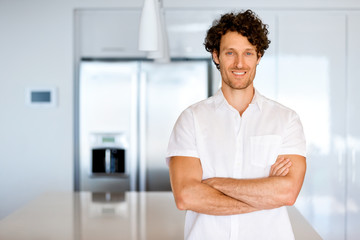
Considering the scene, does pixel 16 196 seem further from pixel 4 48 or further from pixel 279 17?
pixel 279 17

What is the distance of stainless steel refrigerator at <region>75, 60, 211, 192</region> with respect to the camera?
385cm

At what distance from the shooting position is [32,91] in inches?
155

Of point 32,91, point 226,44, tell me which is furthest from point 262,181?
point 32,91

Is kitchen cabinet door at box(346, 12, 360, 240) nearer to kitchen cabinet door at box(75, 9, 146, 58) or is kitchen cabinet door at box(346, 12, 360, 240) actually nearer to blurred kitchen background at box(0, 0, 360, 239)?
blurred kitchen background at box(0, 0, 360, 239)

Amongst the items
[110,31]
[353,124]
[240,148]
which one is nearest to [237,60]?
[240,148]

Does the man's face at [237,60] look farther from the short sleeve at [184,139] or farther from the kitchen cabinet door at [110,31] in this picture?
the kitchen cabinet door at [110,31]

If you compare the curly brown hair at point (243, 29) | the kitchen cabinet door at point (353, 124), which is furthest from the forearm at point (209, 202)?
the kitchen cabinet door at point (353, 124)

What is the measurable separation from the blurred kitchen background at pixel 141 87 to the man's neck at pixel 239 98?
2.04 metres

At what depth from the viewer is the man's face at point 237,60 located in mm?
1702

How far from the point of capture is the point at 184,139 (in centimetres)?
174

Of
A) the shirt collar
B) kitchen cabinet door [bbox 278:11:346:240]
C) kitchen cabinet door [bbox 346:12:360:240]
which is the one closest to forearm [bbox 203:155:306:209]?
the shirt collar

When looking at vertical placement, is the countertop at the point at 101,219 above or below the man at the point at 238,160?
below

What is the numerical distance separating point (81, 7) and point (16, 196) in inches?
69.3

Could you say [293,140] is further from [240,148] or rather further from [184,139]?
[184,139]
